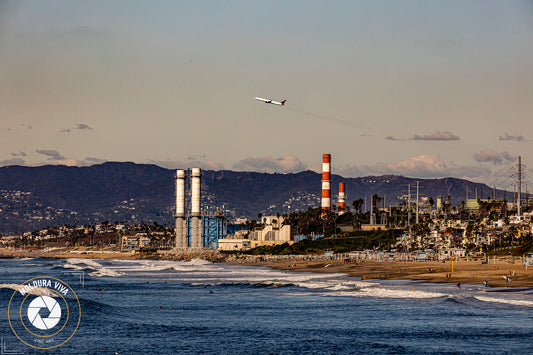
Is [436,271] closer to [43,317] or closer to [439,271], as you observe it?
[439,271]

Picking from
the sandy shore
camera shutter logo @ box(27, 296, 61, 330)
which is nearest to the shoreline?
the sandy shore

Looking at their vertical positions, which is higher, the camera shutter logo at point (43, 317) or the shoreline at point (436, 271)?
the shoreline at point (436, 271)

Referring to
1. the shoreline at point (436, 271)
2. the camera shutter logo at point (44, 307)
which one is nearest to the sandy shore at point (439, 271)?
the shoreline at point (436, 271)

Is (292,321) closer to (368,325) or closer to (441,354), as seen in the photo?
(368,325)

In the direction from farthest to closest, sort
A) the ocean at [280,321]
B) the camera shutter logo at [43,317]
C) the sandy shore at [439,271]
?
1. the sandy shore at [439,271]
2. the camera shutter logo at [43,317]
3. the ocean at [280,321]

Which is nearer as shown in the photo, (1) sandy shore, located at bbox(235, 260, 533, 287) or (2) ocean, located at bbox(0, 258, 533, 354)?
(2) ocean, located at bbox(0, 258, 533, 354)

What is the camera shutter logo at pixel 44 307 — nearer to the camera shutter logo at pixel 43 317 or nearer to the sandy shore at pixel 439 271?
the camera shutter logo at pixel 43 317

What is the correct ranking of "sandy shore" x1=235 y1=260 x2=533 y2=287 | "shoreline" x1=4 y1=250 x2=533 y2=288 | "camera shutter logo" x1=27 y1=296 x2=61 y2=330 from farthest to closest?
"shoreline" x1=4 y1=250 x2=533 y2=288 → "sandy shore" x1=235 y1=260 x2=533 y2=287 → "camera shutter logo" x1=27 y1=296 x2=61 y2=330

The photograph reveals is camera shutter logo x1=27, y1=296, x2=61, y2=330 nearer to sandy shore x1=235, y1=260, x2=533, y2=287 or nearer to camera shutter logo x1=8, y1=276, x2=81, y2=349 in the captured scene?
camera shutter logo x1=8, y1=276, x2=81, y2=349
